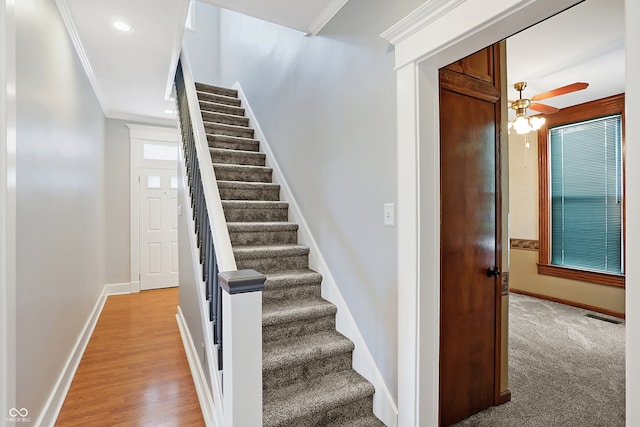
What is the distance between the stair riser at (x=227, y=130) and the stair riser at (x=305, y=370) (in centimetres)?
282

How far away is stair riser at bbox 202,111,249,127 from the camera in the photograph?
12.7ft

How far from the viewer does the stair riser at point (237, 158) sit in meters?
3.30

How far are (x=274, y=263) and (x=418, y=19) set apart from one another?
1.88 m

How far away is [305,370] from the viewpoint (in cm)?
194

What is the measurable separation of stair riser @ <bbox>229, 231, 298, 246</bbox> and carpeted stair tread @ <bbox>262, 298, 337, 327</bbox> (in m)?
0.64

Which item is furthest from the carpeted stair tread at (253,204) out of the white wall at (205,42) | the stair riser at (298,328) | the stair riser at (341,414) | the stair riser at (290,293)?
the white wall at (205,42)

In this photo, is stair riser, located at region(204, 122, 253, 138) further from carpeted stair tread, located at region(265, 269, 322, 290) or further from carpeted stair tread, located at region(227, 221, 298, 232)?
carpeted stair tread, located at region(265, 269, 322, 290)

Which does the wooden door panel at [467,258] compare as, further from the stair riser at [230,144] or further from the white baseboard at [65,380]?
the stair riser at [230,144]

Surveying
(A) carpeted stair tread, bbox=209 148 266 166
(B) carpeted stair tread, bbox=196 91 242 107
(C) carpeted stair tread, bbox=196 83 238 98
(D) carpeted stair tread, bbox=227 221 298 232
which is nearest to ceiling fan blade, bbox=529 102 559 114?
(D) carpeted stair tread, bbox=227 221 298 232

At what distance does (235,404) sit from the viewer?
4.21ft

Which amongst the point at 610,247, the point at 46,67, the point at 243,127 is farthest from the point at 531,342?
the point at 46,67

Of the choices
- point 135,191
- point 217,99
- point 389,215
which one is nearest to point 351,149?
point 389,215

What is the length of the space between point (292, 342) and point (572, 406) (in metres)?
1.89

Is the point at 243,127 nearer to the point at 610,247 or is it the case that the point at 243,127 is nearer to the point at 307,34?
the point at 307,34
